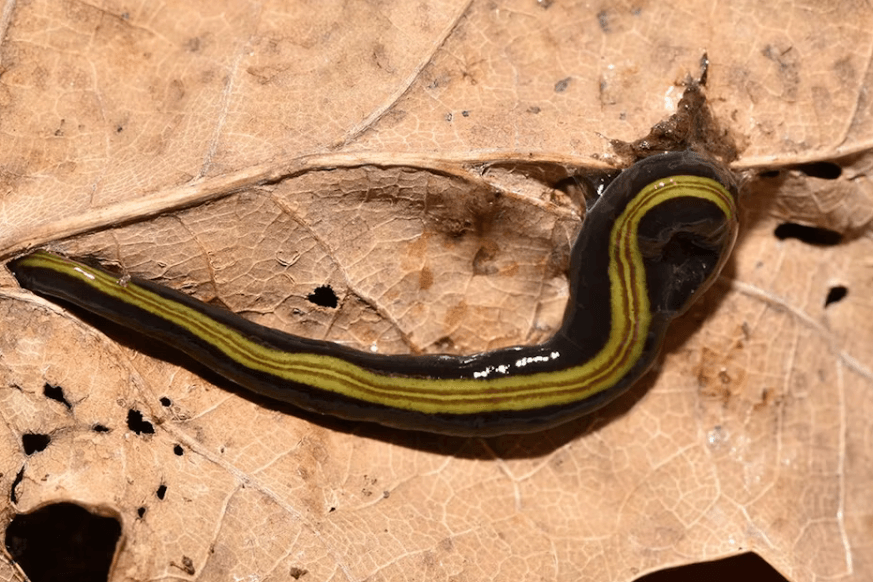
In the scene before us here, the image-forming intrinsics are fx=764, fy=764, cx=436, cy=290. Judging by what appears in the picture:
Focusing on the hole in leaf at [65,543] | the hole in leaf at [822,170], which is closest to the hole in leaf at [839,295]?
the hole in leaf at [822,170]

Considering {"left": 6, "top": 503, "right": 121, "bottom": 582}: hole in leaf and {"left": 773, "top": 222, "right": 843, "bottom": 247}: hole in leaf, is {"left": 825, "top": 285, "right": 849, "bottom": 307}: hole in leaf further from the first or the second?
{"left": 6, "top": 503, "right": 121, "bottom": 582}: hole in leaf

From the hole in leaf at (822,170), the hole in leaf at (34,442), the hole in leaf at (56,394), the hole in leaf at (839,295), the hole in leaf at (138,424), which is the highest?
the hole in leaf at (56,394)

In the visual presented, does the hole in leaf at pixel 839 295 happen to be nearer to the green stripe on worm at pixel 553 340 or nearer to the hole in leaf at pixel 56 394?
the green stripe on worm at pixel 553 340

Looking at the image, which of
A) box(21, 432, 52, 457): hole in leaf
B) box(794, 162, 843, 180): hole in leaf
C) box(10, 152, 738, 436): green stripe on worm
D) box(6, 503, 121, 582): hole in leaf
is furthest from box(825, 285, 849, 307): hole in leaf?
box(21, 432, 52, 457): hole in leaf

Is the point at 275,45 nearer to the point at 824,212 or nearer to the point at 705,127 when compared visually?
the point at 705,127

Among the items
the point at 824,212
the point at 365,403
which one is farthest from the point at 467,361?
the point at 824,212

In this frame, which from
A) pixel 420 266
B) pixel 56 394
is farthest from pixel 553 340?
pixel 56 394

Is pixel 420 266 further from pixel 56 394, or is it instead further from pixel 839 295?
pixel 839 295
